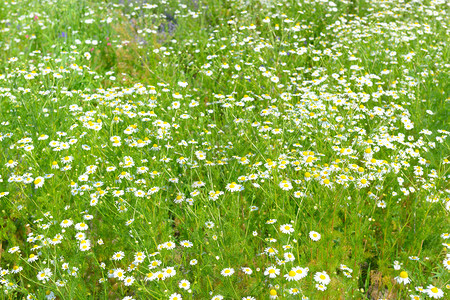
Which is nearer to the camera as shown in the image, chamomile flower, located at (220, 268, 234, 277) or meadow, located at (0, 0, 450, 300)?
chamomile flower, located at (220, 268, 234, 277)

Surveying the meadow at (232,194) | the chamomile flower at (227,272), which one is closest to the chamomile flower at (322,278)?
the meadow at (232,194)

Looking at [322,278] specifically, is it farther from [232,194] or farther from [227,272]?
[232,194]

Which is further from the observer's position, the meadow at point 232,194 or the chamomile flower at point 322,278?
Result: the meadow at point 232,194

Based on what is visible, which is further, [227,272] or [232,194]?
[232,194]

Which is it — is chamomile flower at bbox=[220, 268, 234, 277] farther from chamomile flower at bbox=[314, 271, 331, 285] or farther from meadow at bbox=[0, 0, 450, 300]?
chamomile flower at bbox=[314, 271, 331, 285]

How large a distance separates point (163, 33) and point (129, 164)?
4.06m

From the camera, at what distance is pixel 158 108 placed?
4176 millimetres

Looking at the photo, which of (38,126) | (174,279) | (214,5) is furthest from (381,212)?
(214,5)

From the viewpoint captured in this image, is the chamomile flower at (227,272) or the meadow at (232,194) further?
the meadow at (232,194)

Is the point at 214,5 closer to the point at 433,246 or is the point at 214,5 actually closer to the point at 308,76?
the point at 308,76

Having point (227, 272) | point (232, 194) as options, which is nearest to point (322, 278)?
point (227, 272)

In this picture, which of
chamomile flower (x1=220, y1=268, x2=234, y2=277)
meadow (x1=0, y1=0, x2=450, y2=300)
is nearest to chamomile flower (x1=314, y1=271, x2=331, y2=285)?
meadow (x1=0, y1=0, x2=450, y2=300)

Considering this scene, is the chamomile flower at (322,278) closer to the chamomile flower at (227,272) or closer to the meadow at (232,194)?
the meadow at (232,194)

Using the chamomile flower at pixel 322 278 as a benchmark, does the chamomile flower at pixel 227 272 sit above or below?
above
